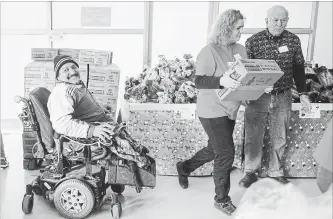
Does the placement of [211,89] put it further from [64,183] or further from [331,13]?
[331,13]

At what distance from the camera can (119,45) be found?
198 inches

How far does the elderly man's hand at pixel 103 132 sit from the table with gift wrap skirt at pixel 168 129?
0.89 m

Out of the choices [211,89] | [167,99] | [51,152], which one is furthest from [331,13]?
[51,152]

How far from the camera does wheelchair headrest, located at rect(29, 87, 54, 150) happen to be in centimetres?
301

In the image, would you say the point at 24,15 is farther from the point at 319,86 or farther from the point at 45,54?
the point at 319,86

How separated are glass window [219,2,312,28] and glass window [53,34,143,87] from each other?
1.12 meters

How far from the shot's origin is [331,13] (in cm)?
520

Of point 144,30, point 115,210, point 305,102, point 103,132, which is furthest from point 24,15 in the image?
point 305,102

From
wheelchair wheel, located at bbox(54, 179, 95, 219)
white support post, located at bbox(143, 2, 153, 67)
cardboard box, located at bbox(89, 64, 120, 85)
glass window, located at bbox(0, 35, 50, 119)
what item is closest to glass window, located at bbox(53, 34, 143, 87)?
white support post, located at bbox(143, 2, 153, 67)

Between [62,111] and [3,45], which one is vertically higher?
[3,45]

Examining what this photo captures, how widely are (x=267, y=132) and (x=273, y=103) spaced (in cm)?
35

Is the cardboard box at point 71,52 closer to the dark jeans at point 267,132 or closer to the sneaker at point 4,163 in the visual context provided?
the sneaker at point 4,163

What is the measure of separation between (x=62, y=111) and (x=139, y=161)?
24.8 inches

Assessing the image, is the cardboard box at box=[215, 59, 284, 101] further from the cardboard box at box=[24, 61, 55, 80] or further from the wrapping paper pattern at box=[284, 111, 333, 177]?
the cardboard box at box=[24, 61, 55, 80]
